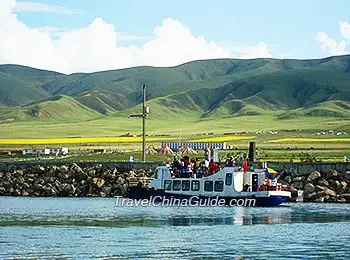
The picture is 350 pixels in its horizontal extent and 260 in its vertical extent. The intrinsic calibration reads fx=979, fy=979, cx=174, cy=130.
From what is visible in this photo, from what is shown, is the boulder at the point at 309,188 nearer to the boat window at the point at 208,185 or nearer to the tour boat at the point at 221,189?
the tour boat at the point at 221,189

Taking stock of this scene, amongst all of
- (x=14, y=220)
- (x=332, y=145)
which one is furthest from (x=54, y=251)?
(x=332, y=145)

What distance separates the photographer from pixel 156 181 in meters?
72.6

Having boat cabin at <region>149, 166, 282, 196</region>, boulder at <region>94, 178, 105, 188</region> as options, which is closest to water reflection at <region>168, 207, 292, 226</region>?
boat cabin at <region>149, 166, 282, 196</region>

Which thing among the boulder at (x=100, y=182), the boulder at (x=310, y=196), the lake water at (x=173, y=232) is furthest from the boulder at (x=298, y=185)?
the boulder at (x=100, y=182)

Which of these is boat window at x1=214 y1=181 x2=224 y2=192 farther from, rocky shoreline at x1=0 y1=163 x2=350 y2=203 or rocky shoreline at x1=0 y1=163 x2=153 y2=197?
rocky shoreline at x1=0 y1=163 x2=153 y2=197

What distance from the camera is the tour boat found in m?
68.5

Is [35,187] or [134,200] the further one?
[35,187]

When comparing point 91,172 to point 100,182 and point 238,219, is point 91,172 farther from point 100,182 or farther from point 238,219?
point 238,219

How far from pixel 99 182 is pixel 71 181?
2.92 m

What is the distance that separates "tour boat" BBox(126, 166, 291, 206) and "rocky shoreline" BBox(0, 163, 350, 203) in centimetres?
252

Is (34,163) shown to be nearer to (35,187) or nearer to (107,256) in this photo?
(35,187)

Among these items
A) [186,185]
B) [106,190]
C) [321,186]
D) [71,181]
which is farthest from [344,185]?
[71,181]

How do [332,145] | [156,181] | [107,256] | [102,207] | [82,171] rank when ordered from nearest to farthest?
[107,256] < [102,207] < [156,181] < [82,171] < [332,145]

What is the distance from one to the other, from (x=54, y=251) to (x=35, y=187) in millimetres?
43053
